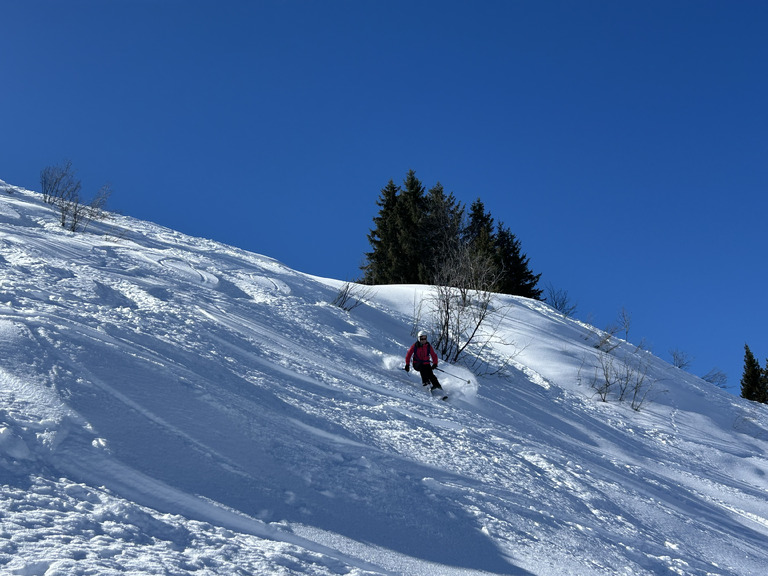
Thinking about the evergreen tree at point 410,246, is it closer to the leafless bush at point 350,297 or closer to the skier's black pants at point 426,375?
the leafless bush at point 350,297

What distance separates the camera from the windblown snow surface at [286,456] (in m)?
2.70

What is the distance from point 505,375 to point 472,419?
3.60 meters

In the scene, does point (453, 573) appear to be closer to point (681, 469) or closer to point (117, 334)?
point (117, 334)

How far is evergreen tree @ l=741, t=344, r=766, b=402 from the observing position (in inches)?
1288

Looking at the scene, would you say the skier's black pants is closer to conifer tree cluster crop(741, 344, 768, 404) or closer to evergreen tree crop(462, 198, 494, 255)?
evergreen tree crop(462, 198, 494, 255)

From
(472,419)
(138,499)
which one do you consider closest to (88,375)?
(138,499)

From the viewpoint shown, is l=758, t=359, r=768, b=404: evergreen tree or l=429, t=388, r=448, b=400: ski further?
l=758, t=359, r=768, b=404: evergreen tree

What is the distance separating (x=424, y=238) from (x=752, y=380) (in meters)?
24.3

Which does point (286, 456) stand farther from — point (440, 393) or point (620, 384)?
point (620, 384)

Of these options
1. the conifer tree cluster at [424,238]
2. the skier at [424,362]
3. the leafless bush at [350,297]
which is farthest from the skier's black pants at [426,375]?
the conifer tree cluster at [424,238]

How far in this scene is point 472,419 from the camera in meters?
6.59

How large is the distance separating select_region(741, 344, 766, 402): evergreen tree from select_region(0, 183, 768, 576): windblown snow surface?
96.3ft

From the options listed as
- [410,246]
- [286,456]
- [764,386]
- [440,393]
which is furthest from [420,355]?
[764,386]

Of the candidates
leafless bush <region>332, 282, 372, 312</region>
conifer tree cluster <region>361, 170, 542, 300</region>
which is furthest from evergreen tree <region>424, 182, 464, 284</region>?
leafless bush <region>332, 282, 372, 312</region>
